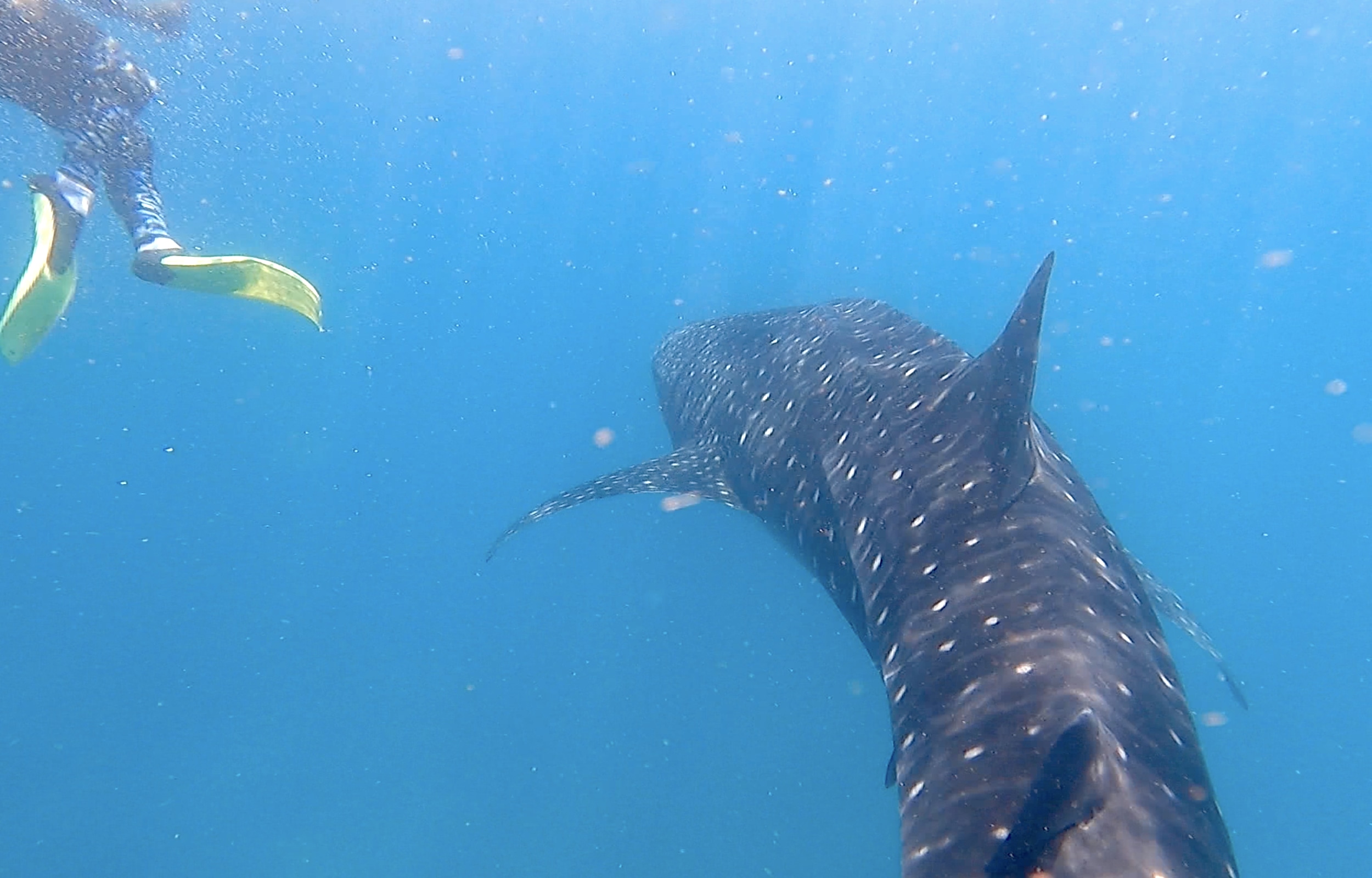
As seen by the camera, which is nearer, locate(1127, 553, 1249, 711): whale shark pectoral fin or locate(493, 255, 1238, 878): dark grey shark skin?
locate(493, 255, 1238, 878): dark grey shark skin

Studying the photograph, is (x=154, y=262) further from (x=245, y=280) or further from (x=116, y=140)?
(x=116, y=140)

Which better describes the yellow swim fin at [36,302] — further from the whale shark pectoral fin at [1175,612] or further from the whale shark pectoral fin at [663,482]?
the whale shark pectoral fin at [1175,612]

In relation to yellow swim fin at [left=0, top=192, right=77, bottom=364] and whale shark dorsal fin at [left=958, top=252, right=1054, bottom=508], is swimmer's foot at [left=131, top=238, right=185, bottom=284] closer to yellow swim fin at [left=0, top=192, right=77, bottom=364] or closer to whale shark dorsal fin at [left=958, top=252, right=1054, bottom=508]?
yellow swim fin at [left=0, top=192, right=77, bottom=364]

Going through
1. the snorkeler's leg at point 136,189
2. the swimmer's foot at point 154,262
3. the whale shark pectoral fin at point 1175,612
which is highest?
the snorkeler's leg at point 136,189

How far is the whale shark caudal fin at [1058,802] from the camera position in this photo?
7.05 feet

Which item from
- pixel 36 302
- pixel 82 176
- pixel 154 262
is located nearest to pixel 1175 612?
pixel 154 262

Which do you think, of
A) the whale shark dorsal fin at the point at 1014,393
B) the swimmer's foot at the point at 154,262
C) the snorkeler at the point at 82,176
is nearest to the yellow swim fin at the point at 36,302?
the snorkeler at the point at 82,176

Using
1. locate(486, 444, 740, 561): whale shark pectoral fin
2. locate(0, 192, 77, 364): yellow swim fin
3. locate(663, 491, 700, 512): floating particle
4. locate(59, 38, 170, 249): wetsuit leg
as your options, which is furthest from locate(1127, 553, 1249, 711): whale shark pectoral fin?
locate(59, 38, 170, 249): wetsuit leg

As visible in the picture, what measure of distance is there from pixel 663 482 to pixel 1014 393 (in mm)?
3571

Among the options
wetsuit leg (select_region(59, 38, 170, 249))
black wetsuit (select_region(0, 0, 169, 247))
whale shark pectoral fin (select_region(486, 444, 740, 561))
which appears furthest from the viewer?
black wetsuit (select_region(0, 0, 169, 247))

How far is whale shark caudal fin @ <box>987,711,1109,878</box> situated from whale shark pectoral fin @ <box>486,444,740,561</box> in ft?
14.0

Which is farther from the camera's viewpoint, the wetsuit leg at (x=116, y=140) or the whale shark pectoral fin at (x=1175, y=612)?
the wetsuit leg at (x=116, y=140)

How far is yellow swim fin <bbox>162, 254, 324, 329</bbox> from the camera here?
262 inches

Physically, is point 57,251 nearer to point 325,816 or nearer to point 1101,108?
point 325,816
